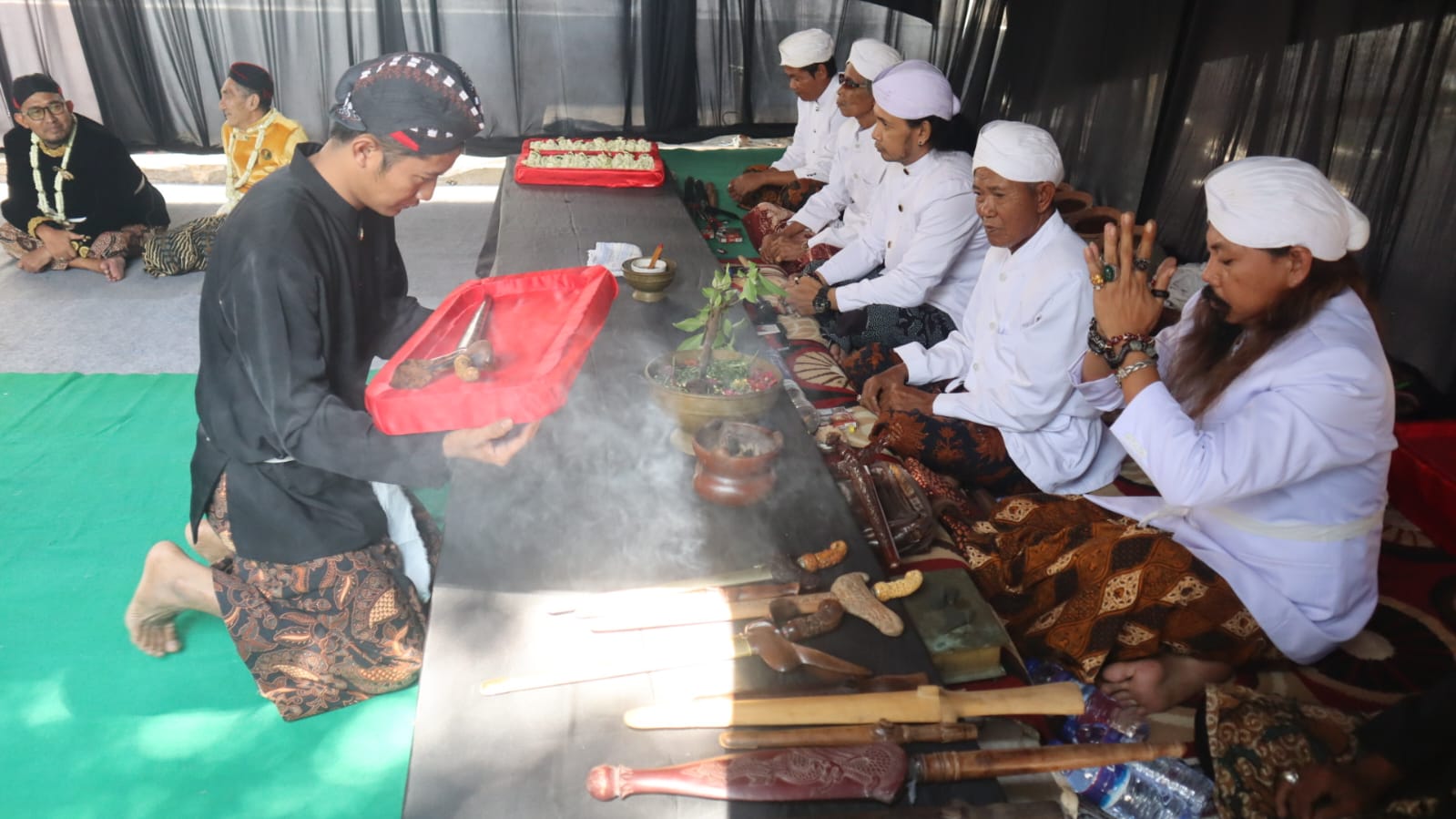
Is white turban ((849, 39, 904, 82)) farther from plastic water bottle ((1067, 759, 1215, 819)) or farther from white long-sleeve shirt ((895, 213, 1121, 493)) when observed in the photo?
plastic water bottle ((1067, 759, 1215, 819))

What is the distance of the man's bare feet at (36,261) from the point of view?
5.46 metres

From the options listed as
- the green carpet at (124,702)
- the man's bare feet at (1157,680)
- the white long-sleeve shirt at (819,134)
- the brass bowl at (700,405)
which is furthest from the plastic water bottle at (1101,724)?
the white long-sleeve shirt at (819,134)

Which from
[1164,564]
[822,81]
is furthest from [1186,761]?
[822,81]

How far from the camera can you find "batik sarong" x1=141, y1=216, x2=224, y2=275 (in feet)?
18.1

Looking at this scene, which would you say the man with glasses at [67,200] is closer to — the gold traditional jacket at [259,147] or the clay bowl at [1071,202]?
the gold traditional jacket at [259,147]

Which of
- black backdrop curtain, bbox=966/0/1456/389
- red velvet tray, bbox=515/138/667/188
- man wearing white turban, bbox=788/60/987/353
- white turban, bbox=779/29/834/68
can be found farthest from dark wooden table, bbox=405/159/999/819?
black backdrop curtain, bbox=966/0/1456/389

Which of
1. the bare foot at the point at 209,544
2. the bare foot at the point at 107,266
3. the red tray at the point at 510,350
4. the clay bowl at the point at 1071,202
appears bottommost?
the bare foot at the point at 107,266

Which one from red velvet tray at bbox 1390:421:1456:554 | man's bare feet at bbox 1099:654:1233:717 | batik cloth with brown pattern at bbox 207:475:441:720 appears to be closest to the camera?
man's bare feet at bbox 1099:654:1233:717

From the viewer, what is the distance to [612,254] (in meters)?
3.73

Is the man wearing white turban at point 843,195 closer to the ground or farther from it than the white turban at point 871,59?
closer to the ground

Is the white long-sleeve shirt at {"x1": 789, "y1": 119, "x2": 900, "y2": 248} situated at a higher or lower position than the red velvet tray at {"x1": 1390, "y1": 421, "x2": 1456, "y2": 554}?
higher

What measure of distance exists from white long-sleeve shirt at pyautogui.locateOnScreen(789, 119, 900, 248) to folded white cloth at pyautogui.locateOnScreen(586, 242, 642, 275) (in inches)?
53.6

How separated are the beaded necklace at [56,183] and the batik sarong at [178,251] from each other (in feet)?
1.73

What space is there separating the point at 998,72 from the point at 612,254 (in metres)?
5.79
